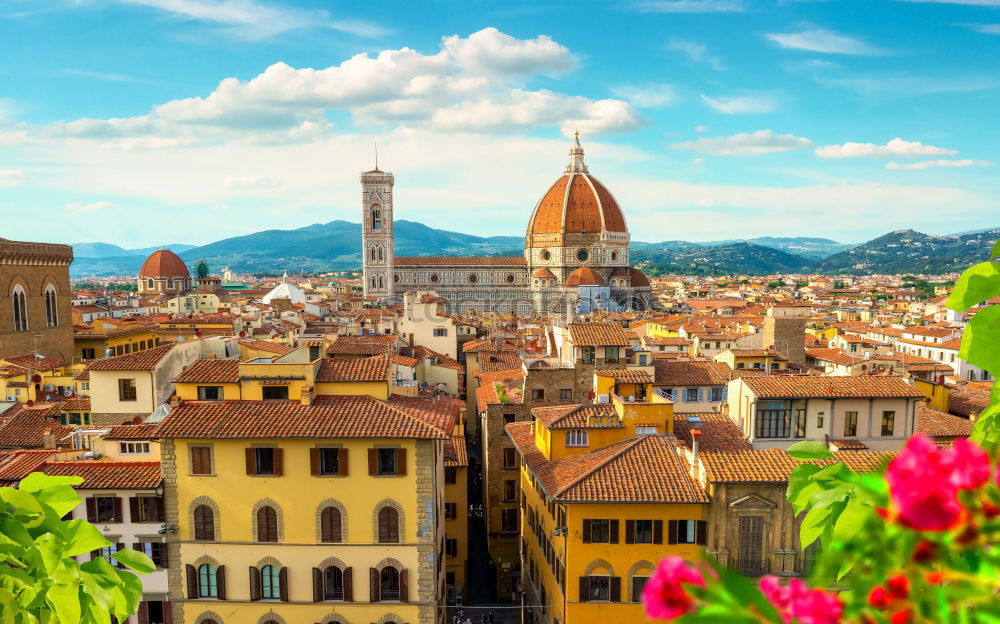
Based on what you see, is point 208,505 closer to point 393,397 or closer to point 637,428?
point 393,397

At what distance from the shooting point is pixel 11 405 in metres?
32.3

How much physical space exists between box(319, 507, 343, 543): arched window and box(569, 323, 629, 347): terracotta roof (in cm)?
1258

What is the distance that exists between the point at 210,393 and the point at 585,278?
103 meters

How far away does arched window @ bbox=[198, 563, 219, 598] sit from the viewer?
59.3 ft

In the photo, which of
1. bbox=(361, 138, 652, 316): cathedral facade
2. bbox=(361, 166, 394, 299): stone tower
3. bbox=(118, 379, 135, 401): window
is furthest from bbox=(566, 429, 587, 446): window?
bbox=(361, 166, 394, 299): stone tower

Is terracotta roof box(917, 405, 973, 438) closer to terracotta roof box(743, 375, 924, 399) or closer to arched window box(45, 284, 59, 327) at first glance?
terracotta roof box(743, 375, 924, 399)

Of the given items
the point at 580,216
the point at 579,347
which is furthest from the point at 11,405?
the point at 580,216

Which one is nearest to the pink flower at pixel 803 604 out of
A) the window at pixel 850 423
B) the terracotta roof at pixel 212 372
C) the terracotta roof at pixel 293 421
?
the terracotta roof at pixel 293 421

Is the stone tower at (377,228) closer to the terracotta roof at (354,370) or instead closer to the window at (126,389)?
the window at (126,389)

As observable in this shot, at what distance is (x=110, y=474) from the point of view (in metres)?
18.0

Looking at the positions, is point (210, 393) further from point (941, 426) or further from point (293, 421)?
point (941, 426)

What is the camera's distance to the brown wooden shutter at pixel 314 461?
17641mm

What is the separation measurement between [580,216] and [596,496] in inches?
4905

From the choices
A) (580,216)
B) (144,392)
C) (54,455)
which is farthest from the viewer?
(580,216)
